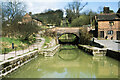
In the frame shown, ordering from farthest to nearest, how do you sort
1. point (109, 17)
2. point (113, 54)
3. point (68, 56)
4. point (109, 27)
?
point (109, 17), point (109, 27), point (68, 56), point (113, 54)

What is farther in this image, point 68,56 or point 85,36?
point 85,36

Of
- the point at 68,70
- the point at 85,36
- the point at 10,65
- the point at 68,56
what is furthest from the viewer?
the point at 85,36

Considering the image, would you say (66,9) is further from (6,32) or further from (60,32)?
(6,32)

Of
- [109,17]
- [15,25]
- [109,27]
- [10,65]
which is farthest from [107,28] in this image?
[10,65]

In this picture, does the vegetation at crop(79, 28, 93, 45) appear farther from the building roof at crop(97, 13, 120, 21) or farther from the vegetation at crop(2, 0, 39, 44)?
the vegetation at crop(2, 0, 39, 44)

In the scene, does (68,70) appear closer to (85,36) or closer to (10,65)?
(10,65)

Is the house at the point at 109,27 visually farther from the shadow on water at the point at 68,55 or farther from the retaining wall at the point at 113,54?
the retaining wall at the point at 113,54

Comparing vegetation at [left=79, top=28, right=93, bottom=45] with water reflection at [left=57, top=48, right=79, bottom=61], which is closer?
water reflection at [left=57, top=48, right=79, bottom=61]

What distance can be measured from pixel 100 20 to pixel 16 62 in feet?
70.5

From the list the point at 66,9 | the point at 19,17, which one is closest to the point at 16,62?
the point at 19,17

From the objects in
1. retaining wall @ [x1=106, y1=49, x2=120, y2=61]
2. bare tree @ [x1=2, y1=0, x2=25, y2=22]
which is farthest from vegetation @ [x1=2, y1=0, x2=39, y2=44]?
retaining wall @ [x1=106, y1=49, x2=120, y2=61]

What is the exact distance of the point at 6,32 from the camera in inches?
703

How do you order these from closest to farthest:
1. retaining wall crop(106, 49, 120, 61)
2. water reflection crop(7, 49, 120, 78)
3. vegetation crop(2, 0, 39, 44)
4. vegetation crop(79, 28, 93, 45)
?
water reflection crop(7, 49, 120, 78)
retaining wall crop(106, 49, 120, 61)
vegetation crop(2, 0, 39, 44)
vegetation crop(79, 28, 93, 45)

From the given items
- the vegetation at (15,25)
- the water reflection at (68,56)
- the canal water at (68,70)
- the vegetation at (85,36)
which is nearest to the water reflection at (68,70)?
the canal water at (68,70)
